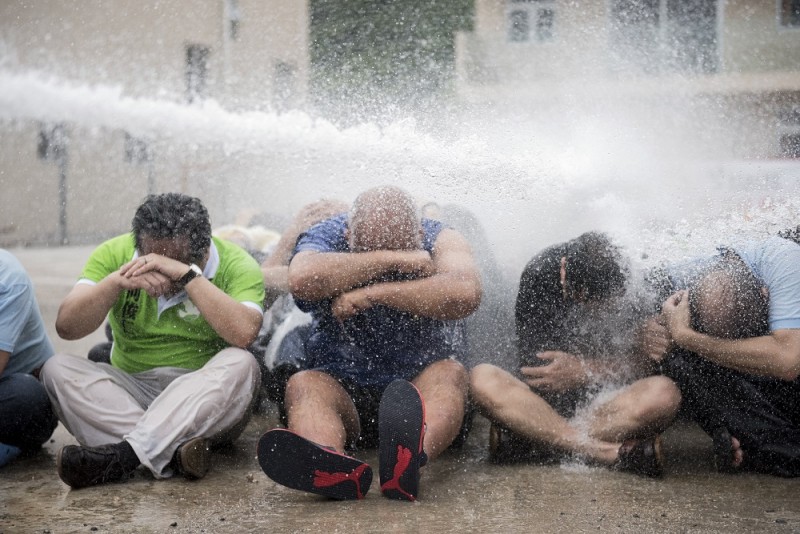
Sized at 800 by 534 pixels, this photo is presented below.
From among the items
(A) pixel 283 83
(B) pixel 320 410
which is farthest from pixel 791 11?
(B) pixel 320 410

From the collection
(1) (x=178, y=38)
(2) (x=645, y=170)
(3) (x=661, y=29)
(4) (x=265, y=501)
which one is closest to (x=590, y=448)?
(4) (x=265, y=501)

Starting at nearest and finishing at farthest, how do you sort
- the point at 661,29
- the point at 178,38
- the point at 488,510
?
1. the point at 488,510
2. the point at 178,38
3. the point at 661,29

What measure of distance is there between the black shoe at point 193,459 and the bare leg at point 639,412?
1.45 metres

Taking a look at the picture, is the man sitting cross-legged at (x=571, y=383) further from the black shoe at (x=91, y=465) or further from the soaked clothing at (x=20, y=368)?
the soaked clothing at (x=20, y=368)

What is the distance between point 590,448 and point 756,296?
0.83m

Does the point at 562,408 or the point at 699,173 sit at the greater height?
the point at 699,173

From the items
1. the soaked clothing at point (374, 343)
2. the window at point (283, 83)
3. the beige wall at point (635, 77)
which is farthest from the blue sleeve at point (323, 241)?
the window at point (283, 83)

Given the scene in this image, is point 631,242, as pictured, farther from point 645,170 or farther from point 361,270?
point 361,270

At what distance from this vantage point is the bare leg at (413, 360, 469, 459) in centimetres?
310

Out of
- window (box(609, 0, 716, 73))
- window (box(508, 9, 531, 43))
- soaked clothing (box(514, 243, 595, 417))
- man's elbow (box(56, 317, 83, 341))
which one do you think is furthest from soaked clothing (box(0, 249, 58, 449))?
window (box(508, 9, 531, 43))

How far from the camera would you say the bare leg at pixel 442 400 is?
10.2ft

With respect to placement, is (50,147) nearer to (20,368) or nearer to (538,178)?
(20,368)

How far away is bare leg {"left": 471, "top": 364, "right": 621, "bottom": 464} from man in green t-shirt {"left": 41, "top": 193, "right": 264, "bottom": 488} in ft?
2.94

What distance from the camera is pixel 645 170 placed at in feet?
14.6
